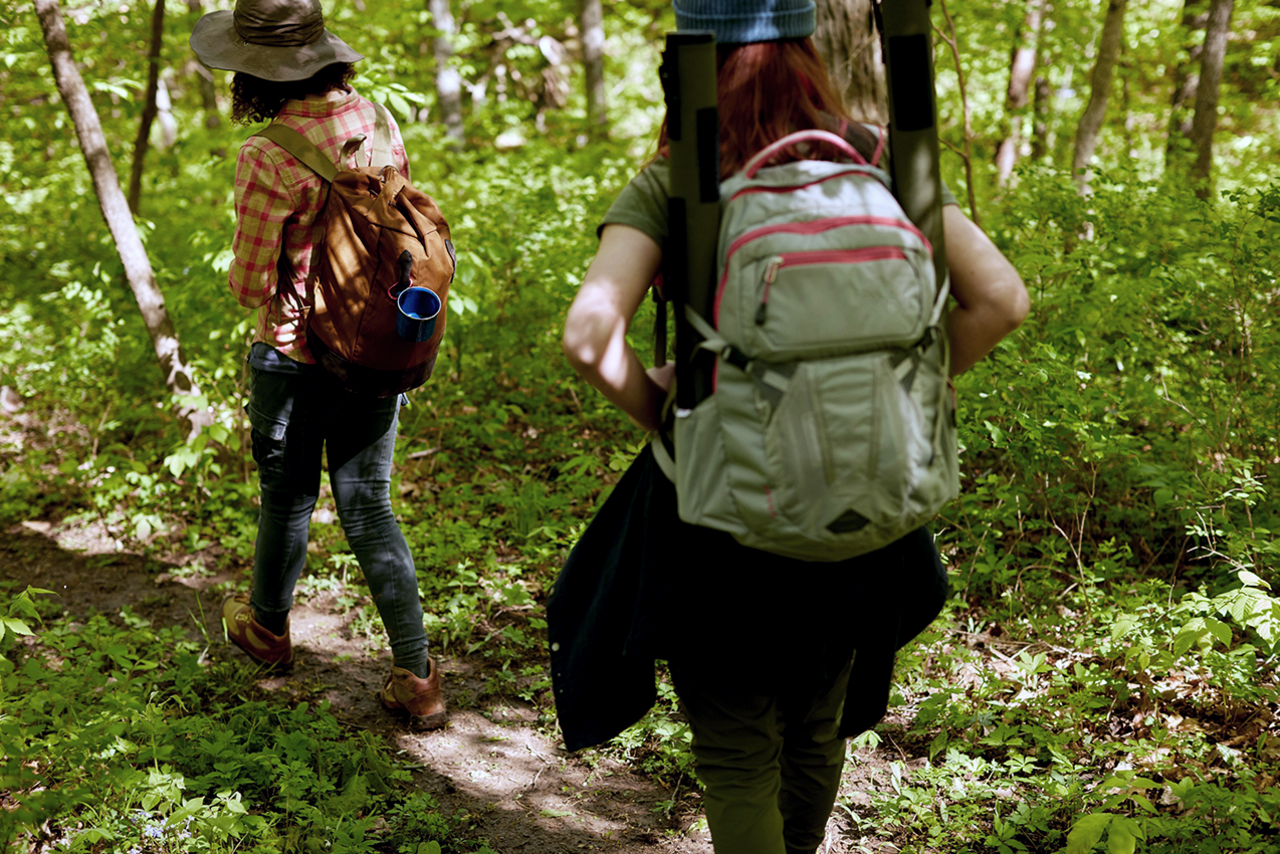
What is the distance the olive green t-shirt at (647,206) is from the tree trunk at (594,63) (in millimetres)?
10819

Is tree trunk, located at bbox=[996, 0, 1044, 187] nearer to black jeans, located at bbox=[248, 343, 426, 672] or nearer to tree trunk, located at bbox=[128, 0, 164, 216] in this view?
tree trunk, located at bbox=[128, 0, 164, 216]

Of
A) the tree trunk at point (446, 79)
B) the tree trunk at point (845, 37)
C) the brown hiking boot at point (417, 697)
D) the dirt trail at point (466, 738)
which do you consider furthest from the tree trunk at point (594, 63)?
the brown hiking boot at point (417, 697)

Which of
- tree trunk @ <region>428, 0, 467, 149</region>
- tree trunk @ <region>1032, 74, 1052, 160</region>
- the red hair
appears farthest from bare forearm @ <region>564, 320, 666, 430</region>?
tree trunk @ <region>428, 0, 467, 149</region>

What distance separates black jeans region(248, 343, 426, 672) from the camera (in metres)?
2.82

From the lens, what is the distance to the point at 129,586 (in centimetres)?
417

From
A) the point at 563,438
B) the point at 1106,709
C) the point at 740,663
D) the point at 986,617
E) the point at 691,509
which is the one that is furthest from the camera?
the point at 563,438

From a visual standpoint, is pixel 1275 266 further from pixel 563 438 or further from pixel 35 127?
pixel 35 127

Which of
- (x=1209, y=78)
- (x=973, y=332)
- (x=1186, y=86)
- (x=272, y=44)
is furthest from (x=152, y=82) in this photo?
(x=1186, y=86)

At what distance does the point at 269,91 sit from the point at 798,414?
2128mm

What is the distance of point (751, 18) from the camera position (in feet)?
4.85

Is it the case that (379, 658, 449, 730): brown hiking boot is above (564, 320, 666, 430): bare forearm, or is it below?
below

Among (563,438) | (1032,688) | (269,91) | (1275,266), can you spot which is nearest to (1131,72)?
(1275,266)

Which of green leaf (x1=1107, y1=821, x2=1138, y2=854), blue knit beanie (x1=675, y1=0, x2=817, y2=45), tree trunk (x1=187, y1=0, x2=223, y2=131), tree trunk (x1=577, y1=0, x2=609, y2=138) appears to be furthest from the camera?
tree trunk (x1=577, y1=0, x2=609, y2=138)

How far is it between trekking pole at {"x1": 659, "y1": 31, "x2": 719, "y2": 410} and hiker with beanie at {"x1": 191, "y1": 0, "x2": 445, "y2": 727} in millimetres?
1574
